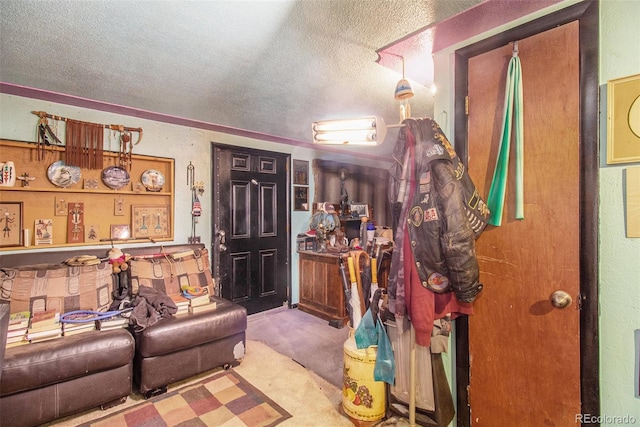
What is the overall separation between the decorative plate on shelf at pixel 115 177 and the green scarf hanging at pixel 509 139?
317 centimetres

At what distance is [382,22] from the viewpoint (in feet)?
5.05

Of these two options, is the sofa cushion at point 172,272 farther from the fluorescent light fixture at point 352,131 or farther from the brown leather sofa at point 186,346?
the fluorescent light fixture at point 352,131

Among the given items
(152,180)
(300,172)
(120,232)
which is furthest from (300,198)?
(120,232)

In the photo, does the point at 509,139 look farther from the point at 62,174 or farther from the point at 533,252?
the point at 62,174

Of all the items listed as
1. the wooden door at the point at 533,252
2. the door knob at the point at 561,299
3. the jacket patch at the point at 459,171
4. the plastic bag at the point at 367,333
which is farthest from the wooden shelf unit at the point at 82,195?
the door knob at the point at 561,299

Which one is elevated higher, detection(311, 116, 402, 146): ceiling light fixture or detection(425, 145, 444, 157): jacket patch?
detection(311, 116, 402, 146): ceiling light fixture

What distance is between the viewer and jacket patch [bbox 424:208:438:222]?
1475 mm

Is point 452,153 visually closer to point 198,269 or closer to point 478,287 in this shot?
point 478,287

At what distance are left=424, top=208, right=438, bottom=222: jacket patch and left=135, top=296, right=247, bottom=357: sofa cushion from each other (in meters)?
1.86

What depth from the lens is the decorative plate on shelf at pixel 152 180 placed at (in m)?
3.08

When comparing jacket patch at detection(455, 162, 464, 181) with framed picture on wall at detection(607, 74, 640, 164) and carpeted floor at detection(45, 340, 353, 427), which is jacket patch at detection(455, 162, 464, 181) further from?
carpeted floor at detection(45, 340, 353, 427)

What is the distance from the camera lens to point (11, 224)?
2.45m

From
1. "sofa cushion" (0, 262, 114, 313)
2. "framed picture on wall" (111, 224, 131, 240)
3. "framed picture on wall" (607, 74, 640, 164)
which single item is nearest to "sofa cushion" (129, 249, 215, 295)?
"sofa cushion" (0, 262, 114, 313)

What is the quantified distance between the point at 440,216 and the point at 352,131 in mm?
706
